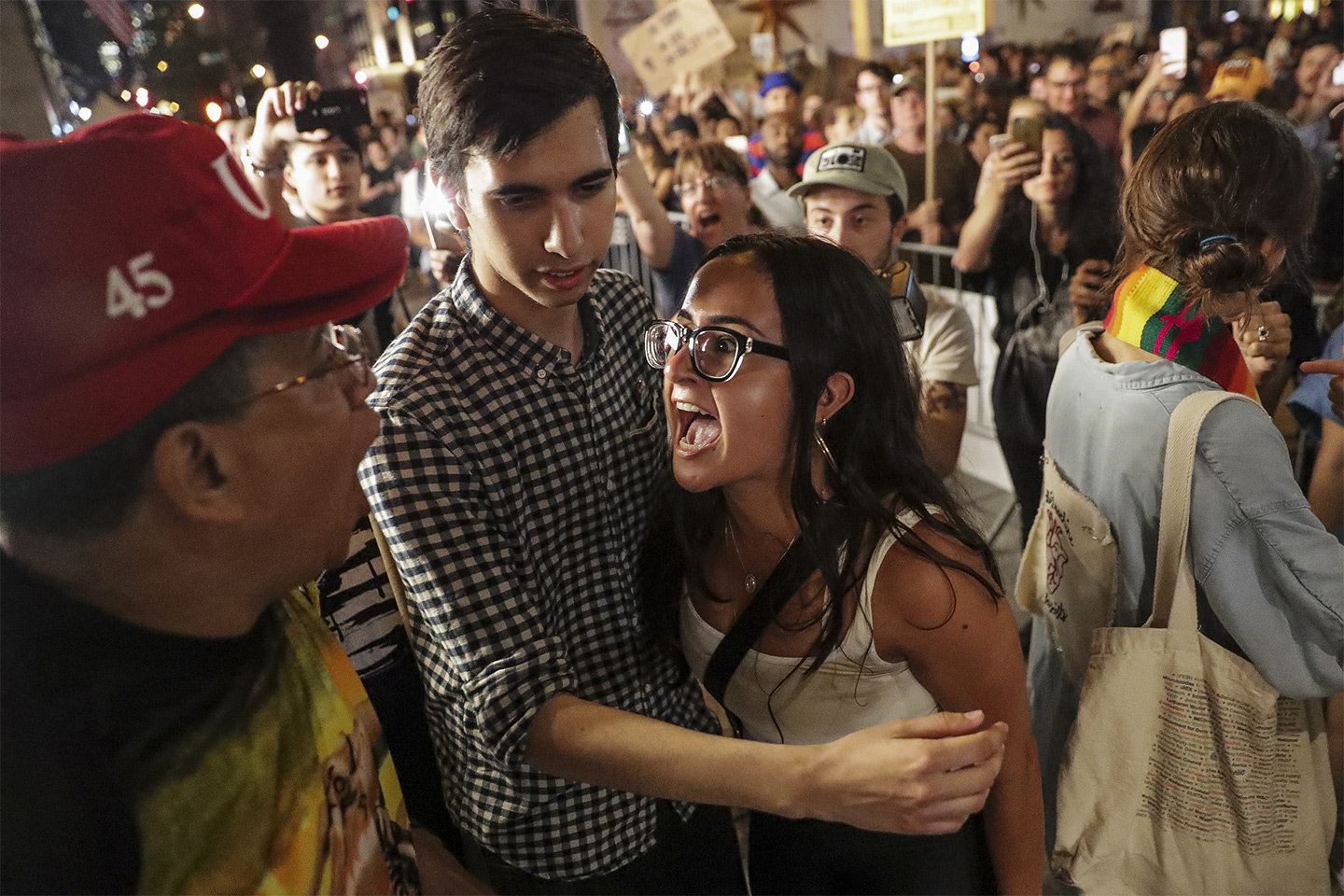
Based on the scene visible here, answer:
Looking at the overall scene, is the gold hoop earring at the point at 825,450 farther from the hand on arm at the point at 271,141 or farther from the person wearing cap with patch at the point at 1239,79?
the person wearing cap with patch at the point at 1239,79

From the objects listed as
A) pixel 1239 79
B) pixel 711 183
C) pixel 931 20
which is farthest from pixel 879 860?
pixel 1239 79

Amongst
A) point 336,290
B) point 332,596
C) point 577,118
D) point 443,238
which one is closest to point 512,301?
point 577,118

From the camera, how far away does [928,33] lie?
454cm

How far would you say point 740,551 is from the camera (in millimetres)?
1829

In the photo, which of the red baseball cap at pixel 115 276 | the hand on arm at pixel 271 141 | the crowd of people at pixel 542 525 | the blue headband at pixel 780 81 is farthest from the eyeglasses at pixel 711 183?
the blue headband at pixel 780 81

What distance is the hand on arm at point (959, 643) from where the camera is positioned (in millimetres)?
1571

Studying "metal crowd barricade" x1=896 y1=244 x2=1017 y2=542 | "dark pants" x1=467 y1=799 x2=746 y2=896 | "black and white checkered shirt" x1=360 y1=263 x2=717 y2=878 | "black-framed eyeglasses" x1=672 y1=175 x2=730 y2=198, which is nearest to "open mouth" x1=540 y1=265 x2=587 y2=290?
"black and white checkered shirt" x1=360 y1=263 x2=717 y2=878

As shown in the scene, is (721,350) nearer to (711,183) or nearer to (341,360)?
(341,360)

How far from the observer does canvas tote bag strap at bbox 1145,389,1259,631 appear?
1.75 m

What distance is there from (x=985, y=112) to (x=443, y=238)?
588 centimetres

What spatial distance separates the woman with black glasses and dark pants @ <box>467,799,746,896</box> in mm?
208

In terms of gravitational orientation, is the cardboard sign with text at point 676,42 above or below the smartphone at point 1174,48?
above

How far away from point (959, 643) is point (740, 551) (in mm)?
466

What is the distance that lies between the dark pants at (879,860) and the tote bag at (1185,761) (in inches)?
14.4
